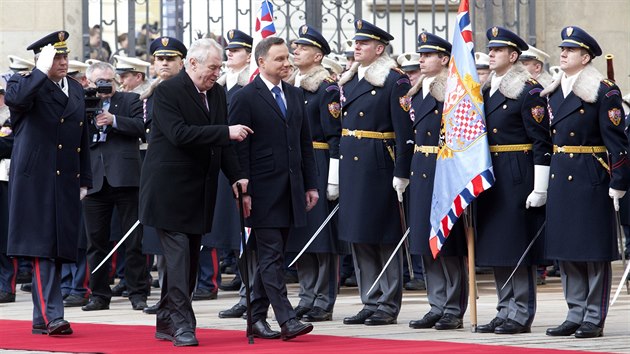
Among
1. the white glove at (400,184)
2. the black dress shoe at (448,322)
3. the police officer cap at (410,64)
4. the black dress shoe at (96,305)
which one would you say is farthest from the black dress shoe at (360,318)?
the police officer cap at (410,64)

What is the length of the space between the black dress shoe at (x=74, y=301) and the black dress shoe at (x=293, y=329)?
11.9 feet

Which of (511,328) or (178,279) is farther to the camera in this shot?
(511,328)

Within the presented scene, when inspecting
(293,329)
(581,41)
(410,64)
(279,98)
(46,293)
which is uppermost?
(410,64)

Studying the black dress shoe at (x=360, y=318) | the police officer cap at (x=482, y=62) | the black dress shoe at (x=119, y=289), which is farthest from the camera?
the black dress shoe at (x=119, y=289)

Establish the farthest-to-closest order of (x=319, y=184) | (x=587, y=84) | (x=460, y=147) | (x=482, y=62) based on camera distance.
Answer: (x=482, y=62) < (x=319, y=184) < (x=460, y=147) < (x=587, y=84)

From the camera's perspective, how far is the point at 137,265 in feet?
40.2

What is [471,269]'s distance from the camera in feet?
32.1

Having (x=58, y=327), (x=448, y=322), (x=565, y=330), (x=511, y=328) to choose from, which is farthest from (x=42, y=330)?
(x=565, y=330)

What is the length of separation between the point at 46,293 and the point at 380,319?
86.3 inches

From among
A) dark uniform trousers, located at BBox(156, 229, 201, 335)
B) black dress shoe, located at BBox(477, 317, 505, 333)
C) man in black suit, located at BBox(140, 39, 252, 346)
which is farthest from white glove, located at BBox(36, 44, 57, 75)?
black dress shoe, located at BBox(477, 317, 505, 333)

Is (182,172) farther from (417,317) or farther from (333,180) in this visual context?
(417,317)

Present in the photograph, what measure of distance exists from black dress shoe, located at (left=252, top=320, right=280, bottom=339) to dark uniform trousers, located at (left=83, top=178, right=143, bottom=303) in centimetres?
265

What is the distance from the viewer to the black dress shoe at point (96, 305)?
1213 centimetres

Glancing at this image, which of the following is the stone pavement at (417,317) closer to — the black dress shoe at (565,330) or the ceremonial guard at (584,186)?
the black dress shoe at (565,330)
